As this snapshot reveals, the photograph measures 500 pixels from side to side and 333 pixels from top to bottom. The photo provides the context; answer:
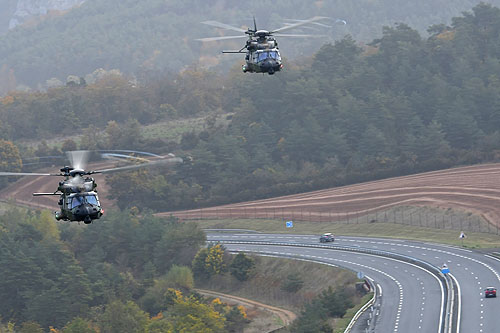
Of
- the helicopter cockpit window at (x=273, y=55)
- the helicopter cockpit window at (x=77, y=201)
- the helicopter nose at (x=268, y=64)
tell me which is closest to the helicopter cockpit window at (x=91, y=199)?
the helicopter cockpit window at (x=77, y=201)

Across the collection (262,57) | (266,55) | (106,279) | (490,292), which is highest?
(266,55)

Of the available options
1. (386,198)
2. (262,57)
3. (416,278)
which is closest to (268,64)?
(262,57)

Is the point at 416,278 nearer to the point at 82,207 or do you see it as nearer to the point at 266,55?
the point at 266,55

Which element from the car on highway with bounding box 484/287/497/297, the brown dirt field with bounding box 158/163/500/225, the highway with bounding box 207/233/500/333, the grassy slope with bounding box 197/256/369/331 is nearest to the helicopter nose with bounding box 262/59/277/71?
the highway with bounding box 207/233/500/333

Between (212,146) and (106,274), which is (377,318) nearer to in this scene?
(106,274)

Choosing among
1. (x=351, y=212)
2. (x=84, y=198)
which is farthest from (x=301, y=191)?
(x=84, y=198)

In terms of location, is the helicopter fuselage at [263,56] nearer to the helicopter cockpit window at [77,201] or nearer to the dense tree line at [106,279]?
the helicopter cockpit window at [77,201]
